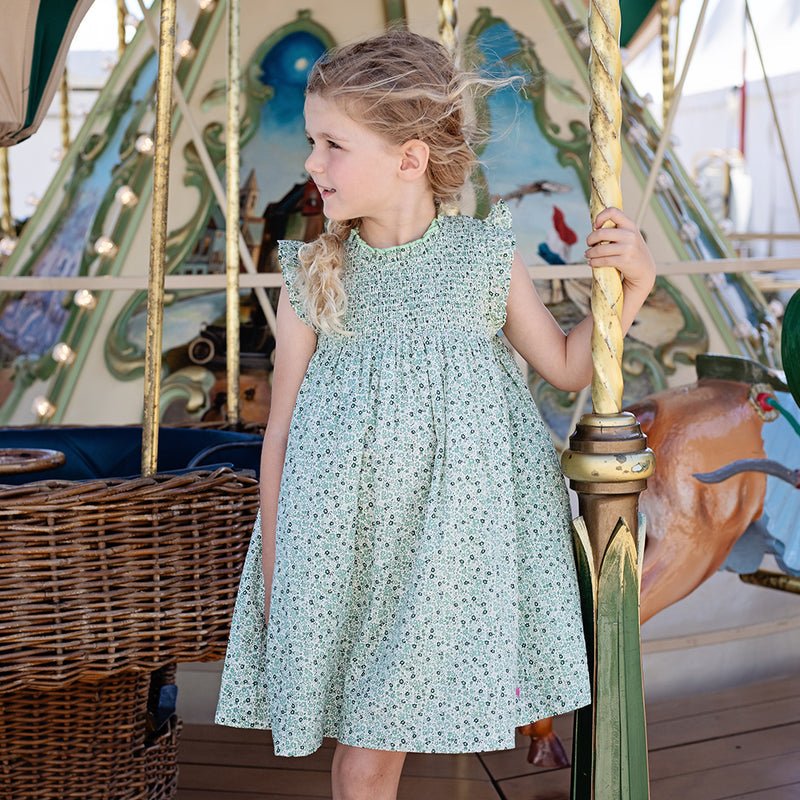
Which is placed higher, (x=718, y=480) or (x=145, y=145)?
(x=145, y=145)

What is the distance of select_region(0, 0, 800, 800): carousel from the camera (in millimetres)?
1059

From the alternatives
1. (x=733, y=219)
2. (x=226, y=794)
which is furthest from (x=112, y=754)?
(x=733, y=219)

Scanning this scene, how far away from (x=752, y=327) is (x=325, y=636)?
161cm

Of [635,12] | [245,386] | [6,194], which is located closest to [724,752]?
[245,386]

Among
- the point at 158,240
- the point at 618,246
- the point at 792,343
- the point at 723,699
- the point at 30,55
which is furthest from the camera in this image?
the point at 723,699

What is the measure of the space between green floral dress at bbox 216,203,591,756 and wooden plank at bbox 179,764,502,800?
0.78 meters

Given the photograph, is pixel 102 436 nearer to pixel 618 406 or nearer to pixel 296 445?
pixel 296 445

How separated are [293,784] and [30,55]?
119 cm

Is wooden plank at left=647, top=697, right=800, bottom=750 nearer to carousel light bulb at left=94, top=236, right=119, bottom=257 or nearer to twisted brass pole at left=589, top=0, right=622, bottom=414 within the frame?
twisted brass pole at left=589, top=0, right=622, bottom=414

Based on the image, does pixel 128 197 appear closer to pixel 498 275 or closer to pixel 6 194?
pixel 6 194

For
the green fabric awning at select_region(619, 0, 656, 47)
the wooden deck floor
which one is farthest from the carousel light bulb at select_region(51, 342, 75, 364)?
the green fabric awning at select_region(619, 0, 656, 47)

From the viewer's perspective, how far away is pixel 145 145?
2365mm

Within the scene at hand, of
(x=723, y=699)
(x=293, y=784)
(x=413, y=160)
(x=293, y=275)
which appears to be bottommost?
(x=723, y=699)

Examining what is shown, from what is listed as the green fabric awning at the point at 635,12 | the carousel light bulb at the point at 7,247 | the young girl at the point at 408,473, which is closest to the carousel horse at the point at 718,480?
the young girl at the point at 408,473
